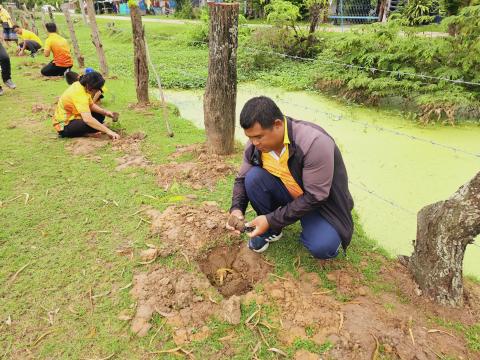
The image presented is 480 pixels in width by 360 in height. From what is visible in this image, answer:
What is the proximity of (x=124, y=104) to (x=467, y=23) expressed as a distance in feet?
19.1

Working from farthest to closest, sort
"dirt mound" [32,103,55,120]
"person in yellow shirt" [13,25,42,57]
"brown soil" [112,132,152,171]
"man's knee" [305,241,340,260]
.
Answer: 1. "person in yellow shirt" [13,25,42,57]
2. "dirt mound" [32,103,55,120]
3. "brown soil" [112,132,152,171]
4. "man's knee" [305,241,340,260]

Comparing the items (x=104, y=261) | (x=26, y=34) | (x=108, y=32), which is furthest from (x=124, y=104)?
(x=108, y=32)

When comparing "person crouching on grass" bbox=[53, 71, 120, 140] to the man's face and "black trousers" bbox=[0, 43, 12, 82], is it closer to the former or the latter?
the man's face

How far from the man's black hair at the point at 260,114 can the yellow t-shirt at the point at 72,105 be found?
9.93 ft

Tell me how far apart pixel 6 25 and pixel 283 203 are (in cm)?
1264

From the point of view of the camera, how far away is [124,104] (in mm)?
6117

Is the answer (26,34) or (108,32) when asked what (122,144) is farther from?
(108,32)

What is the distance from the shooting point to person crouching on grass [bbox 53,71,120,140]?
161 inches

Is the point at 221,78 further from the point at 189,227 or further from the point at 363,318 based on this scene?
the point at 363,318

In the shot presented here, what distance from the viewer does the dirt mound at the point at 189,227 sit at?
2.59m

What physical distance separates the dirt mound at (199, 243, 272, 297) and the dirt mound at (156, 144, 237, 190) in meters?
0.98

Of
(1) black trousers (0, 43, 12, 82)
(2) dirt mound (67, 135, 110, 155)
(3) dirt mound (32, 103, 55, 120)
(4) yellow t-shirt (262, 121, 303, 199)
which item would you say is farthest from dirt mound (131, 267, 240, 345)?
(1) black trousers (0, 43, 12, 82)

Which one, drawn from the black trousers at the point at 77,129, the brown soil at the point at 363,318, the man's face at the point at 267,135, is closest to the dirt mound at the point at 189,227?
the brown soil at the point at 363,318

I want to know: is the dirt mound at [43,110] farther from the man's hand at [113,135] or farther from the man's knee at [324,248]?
the man's knee at [324,248]
